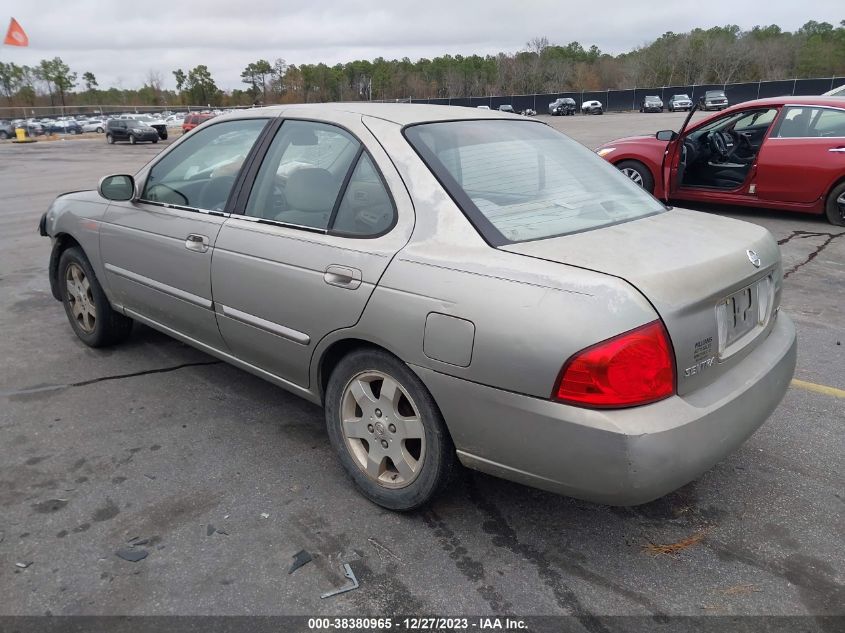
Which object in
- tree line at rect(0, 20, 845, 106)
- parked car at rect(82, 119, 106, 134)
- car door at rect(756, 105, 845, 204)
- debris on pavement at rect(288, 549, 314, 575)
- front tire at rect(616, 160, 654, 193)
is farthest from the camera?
tree line at rect(0, 20, 845, 106)

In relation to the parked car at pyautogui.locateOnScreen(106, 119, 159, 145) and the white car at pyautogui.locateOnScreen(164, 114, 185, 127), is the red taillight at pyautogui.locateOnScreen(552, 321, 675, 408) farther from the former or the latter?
the white car at pyautogui.locateOnScreen(164, 114, 185, 127)

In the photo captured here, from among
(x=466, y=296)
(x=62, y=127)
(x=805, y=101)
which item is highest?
(x=62, y=127)

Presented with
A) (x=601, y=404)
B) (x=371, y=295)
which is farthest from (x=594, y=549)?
(x=371, y=295)

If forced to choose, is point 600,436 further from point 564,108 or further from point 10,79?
point 10,79

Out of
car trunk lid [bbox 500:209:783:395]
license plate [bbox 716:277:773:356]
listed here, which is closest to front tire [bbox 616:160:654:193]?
car trunk lid [bbox 500:209:783:395]

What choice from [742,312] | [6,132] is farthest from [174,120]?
[742,312]

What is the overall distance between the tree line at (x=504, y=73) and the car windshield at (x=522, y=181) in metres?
86.8

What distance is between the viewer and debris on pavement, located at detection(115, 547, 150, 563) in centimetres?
250

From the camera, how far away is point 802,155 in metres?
8.08

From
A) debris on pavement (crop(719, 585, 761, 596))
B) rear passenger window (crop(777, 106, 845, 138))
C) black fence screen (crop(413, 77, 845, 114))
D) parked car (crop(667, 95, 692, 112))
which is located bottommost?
debris on pavement (crop(719, 585, 761, 596))

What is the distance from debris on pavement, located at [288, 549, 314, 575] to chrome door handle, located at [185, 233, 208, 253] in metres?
1.63

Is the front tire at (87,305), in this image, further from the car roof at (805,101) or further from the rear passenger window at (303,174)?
the car roof at (805,101)

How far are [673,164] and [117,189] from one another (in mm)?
7076

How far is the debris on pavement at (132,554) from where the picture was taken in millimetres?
2498
